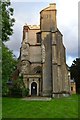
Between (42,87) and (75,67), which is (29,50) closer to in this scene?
(42,87)

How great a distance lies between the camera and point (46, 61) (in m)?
49.2

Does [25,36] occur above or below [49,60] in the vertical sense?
above

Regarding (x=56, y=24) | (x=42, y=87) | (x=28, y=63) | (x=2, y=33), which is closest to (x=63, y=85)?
(x=42, y=87)

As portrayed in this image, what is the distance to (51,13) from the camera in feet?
173

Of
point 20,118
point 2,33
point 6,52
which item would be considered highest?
point 2,33

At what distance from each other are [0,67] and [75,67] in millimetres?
61999

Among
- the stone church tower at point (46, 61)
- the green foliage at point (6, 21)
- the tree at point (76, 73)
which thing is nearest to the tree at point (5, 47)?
the green foliage at point (6, 21)

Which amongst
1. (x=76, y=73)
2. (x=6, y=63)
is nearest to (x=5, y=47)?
(x=6, y=63)

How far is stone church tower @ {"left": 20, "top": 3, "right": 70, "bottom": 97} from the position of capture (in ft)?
155

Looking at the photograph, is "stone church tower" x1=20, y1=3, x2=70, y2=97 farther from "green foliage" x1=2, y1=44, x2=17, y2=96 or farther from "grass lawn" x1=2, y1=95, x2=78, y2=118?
"green foliage" x1=2, y1=44, x2=17, y2=96

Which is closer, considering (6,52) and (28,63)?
(6,52)

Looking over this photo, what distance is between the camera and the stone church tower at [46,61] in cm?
4722

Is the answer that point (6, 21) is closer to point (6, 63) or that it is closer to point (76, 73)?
point (6, 63)

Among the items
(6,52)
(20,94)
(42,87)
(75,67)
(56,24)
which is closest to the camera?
(6,52)
